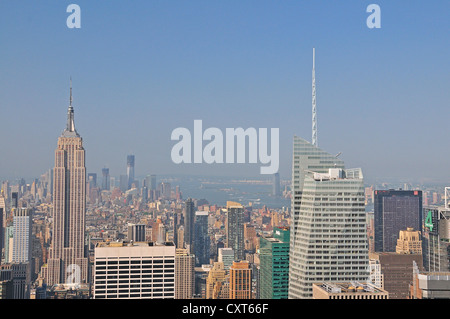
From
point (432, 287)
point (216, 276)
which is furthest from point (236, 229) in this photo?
point (432, 287)

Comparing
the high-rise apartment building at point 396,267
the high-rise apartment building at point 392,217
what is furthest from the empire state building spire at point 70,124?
the high-rise apartment building at point 392,217

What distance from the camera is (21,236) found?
23.3 feet

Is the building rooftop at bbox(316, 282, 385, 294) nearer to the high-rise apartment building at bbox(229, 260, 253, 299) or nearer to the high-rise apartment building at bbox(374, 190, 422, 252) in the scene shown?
the high-rise apartment building at bbox(229, 260, 253, 299)

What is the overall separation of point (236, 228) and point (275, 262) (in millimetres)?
1282

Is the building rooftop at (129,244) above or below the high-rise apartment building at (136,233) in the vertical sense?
below

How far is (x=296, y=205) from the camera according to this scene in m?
6.51

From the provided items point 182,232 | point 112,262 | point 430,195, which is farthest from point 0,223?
point 430,195

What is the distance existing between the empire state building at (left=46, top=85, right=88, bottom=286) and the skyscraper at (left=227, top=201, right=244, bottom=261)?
215cm

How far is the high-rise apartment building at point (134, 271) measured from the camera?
634 centimetres

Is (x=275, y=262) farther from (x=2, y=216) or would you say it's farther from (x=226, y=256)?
(x=2, y=216)

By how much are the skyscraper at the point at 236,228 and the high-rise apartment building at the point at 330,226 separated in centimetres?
81

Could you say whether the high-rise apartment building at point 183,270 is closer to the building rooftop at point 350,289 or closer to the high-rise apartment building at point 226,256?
the high-rise apartment building at point 226,256

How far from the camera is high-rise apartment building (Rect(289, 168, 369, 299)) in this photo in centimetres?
655
